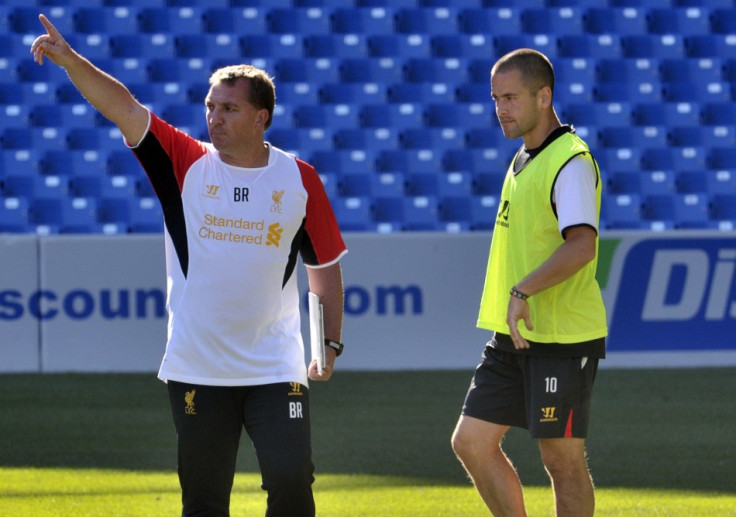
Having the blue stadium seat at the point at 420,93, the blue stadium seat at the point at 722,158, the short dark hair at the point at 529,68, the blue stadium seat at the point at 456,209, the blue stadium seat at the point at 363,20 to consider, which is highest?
the blue stadium seat at the point at 363,20

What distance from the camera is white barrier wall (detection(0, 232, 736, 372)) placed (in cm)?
1152

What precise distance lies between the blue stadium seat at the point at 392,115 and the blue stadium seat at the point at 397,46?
707 millimetres

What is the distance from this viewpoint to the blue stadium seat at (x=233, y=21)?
622 inches

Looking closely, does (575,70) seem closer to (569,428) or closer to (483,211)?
(483,211)

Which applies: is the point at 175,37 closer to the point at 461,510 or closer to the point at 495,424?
the point at 461,510

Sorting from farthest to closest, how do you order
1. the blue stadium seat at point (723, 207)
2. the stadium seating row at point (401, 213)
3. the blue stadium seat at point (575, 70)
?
the blue stadium seat at point (575, 70), the blue stadium seat at point (723, 207), the stadium seating row at point (401, 213)

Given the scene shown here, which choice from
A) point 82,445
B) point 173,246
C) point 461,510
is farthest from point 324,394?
point 173,246

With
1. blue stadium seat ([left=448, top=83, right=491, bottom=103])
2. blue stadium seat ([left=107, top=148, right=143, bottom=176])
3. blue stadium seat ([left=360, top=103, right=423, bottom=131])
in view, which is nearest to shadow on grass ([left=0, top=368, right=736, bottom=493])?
blue stadium seat ([left=107, top=148, right=143, bottom=176])

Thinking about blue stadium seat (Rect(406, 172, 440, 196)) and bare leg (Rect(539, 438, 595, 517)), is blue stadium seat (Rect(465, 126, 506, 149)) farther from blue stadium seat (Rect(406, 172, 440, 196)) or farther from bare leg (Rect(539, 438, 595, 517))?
bare leg (Rect(539, 438, 595, 517))

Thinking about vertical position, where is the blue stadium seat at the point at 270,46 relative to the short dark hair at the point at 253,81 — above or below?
above

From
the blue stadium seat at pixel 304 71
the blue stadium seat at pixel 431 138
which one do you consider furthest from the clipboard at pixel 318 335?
the blue stadium seat at pixel 304 71

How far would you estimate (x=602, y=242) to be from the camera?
11.9m

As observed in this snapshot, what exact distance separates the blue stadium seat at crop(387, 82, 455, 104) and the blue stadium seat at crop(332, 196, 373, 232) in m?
1.68

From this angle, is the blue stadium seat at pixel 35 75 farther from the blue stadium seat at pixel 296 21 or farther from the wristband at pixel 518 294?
the wristband at pixel 518 294
